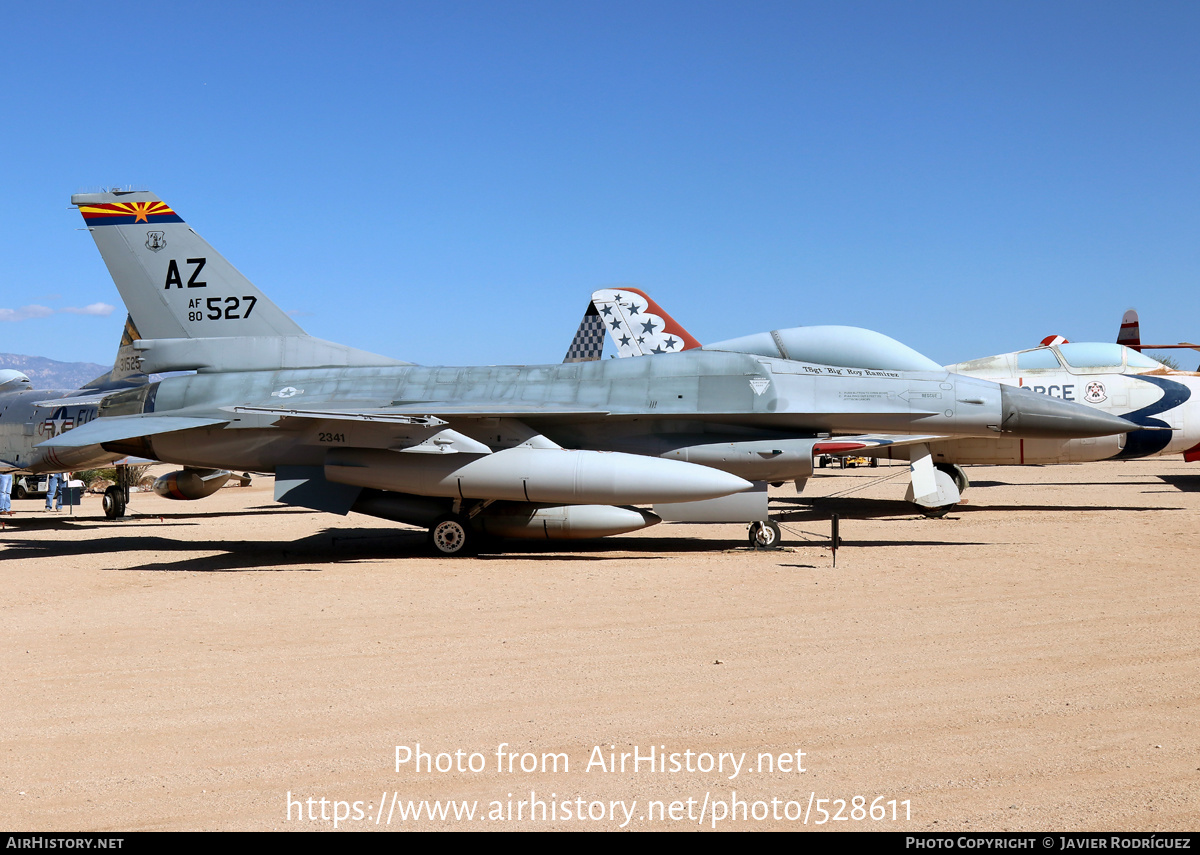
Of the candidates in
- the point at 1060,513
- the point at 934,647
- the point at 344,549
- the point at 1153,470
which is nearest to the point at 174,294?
the point at 344,549

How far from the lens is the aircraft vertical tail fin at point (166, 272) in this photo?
13.3 metres

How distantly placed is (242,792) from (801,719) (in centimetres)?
273

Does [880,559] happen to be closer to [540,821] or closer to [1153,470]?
[540,821]

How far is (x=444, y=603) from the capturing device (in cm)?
847

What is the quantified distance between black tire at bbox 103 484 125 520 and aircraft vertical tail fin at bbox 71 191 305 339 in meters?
8.13

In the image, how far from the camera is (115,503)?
19969mm

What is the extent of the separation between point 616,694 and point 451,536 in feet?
24.0

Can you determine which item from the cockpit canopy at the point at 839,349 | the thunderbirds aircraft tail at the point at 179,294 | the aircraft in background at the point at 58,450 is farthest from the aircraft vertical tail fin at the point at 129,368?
the cockpit canopy at the point at 839,349

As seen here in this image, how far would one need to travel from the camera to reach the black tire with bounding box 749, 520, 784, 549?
12086mm

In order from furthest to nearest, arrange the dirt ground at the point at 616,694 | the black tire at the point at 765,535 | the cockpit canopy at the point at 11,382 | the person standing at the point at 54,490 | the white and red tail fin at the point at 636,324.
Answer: the white and red tail fin at the point at 636,324 → the person standing at the point at 54,490 → the cockpit canopy at the point at 11,382 → the black tire at the point at 765,535 → the dirt ground at the point at 616,694

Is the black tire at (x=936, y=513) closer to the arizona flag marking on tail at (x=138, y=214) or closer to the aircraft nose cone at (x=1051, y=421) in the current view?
the aircraft nose cone at (x=1051, y=421)

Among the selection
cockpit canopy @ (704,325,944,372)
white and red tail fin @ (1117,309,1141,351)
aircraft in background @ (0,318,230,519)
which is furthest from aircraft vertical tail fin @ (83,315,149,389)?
white and red tail fin @ (1117,309,1141,351)

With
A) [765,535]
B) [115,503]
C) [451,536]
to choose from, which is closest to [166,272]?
[451,536]

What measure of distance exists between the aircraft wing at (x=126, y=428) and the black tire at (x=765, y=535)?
23.5 ft
